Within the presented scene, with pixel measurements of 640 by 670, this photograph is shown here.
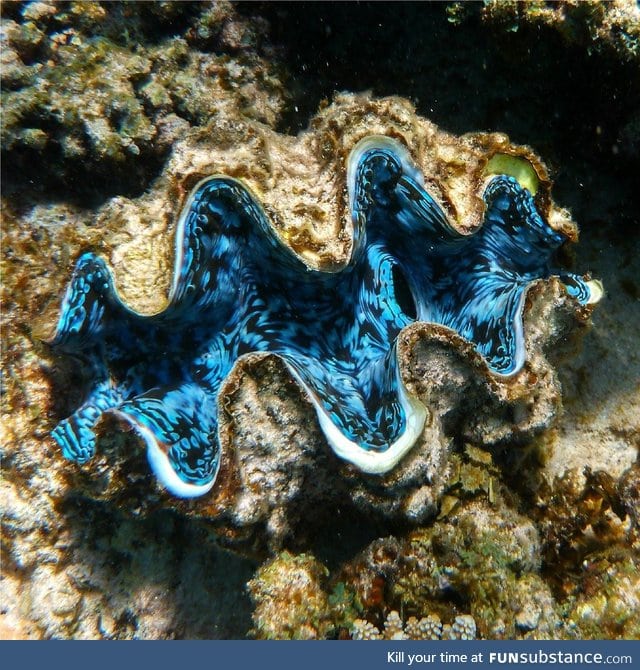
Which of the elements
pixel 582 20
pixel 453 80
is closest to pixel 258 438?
pixel 453 80

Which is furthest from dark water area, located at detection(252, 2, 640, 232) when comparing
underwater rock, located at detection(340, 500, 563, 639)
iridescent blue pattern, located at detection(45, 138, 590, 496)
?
underwater rock, located at detection(340, 500, 563, 639)

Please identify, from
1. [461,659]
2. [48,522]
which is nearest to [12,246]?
[48,522]

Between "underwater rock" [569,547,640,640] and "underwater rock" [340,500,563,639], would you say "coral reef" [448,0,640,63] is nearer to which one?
"underwater rock" [340,500,563,639]

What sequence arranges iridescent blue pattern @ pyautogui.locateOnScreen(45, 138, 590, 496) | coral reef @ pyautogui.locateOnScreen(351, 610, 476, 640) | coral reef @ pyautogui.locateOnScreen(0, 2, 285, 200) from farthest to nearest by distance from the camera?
coral reef @ pyautogui.locateOnScreen(0, 2, 285, 200) → iridescent blue pattern @ pyautogui.locateOnScreen(45, 138, 590, 496) → coral reef @ pyautogui.locateOnScreen(351, 610, 476, 640)

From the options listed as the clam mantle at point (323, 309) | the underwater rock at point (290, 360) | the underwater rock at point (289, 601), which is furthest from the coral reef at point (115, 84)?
the underwater rock at point (289, 601)

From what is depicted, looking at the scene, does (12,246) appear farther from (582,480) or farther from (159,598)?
(582,480)

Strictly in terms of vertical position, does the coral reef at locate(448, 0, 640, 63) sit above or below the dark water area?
above

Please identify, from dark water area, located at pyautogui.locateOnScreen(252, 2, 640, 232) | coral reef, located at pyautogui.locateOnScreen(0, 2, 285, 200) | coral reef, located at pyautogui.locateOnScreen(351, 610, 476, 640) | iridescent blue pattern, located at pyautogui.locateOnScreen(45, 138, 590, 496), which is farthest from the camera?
dark water area, located at pyautogui.locateOnScreen(252, 2, 640, 232)

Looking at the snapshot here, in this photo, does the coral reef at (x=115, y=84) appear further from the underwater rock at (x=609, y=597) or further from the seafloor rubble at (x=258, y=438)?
the underwater rock at (x=609, y=597)

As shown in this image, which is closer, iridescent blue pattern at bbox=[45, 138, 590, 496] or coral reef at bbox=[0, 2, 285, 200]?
iridescent blue pattern at bbox=[45, 138, 590, 496]
